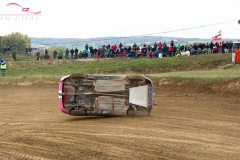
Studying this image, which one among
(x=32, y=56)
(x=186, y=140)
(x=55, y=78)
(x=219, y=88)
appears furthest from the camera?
(x=32, y=56)

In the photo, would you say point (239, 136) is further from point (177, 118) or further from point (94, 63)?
point (94, 63)

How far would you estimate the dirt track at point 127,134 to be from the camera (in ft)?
22.6

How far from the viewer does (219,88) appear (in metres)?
17.0

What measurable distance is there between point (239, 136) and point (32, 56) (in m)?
37.1

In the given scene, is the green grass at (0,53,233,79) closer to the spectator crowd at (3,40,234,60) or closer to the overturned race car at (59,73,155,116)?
the spectator crowd at (3,40,234,60)

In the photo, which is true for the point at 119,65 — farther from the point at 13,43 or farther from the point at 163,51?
the point at 13,43

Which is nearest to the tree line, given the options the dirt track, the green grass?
the green grass

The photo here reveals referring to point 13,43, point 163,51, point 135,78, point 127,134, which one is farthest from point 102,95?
point 13,43

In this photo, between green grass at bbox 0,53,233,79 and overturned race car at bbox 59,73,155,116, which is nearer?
overturned race car at bbox 59,73,155,116

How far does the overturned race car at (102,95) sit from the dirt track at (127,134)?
0.37 meters

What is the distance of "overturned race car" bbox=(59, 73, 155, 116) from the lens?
10.7 metres

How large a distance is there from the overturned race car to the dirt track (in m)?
0.37

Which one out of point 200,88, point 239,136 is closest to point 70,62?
point 200,88

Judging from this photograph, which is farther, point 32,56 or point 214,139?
point 32,56
